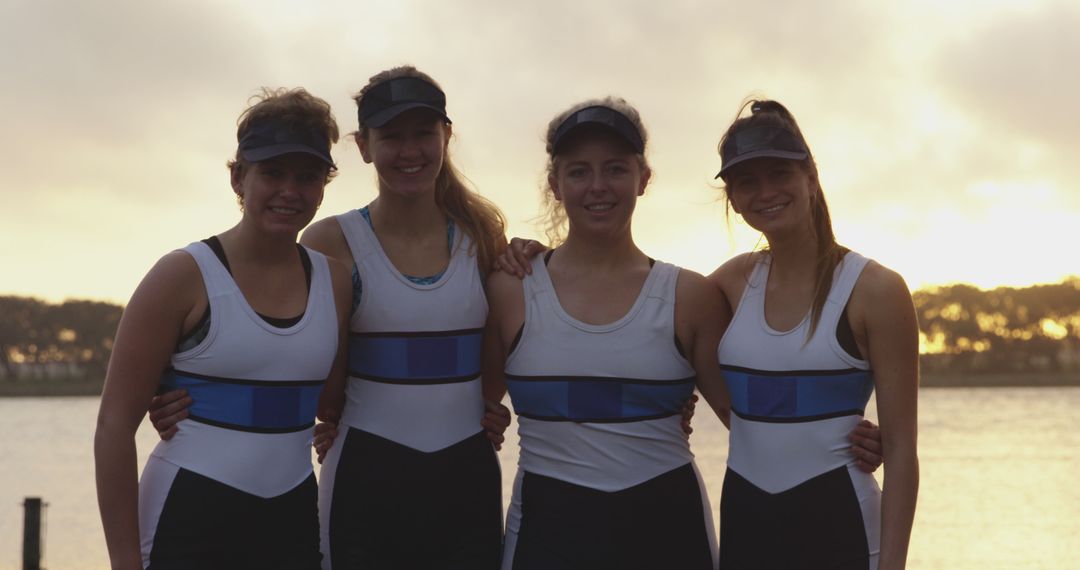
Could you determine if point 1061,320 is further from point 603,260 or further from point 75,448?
point 603,260

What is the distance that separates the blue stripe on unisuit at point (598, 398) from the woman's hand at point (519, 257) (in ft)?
1.54

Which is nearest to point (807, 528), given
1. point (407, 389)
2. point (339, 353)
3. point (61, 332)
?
point (407, 389)

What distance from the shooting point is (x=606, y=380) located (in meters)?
3.93

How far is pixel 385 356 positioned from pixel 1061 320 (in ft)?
233

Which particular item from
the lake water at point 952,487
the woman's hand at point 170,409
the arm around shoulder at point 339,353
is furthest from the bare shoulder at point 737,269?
the lake water at point 952,487

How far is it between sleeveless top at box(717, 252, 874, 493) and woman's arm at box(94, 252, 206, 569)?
188cm

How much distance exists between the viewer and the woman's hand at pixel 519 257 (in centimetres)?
425

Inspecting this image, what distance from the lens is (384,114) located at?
405cm

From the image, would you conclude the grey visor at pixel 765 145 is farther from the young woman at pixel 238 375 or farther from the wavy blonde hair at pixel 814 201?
the young woman at pixel 238 375

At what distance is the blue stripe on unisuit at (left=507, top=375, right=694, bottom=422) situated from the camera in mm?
3939

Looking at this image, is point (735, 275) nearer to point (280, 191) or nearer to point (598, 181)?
point (598, 181)

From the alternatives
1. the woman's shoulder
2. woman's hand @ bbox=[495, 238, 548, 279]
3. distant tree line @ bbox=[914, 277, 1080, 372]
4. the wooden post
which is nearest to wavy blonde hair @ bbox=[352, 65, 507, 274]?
woman's hand @ bbox=[495, 238, 548, 279]

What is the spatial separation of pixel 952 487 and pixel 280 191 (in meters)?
24.8

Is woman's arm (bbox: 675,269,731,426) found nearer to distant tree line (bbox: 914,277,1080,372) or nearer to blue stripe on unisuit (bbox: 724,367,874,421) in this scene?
blue stripe on unisuit (bbox: 724,367,874,421)
